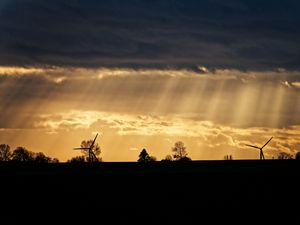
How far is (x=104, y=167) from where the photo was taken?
3644 inches

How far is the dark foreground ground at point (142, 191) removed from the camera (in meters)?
86.5

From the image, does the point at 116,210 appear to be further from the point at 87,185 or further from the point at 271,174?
the point at 271,174

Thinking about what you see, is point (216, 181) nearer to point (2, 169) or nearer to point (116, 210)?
point (116, 210)

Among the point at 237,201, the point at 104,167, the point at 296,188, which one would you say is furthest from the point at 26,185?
the point at 296,188

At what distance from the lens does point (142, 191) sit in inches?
3521

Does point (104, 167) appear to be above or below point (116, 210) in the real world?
above

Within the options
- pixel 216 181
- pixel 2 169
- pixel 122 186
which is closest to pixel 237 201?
pixel 216 181

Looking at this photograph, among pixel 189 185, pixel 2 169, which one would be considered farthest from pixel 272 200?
pixel 2 169

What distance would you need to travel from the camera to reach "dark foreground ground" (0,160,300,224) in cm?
8650

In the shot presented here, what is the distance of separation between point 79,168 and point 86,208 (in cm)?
608

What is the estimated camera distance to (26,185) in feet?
291

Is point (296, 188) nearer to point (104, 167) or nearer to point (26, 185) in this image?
point (104, 167)

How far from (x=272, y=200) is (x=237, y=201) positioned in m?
3.99

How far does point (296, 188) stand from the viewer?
8875cm
